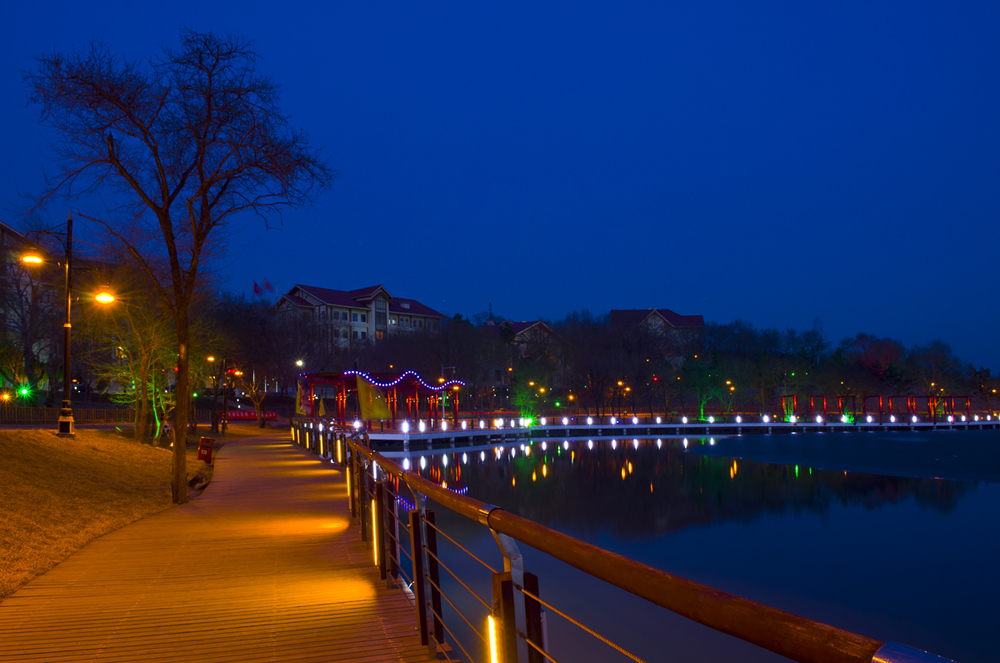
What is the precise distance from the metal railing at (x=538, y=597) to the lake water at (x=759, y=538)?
16.1ft

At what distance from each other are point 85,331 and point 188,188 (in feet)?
50.6

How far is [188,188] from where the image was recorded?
11539 mm

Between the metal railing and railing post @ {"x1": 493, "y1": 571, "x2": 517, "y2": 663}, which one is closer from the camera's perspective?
the metal railing

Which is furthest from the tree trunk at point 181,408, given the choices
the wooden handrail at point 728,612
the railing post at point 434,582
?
the wooden handrail at point 728,612

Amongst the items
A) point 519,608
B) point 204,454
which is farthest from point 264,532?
point 204,454

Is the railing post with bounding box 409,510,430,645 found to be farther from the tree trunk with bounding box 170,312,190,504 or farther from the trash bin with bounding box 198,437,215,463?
the trash bin with bounding box 198,437,215,463

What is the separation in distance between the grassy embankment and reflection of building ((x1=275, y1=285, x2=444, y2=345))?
5190 cm

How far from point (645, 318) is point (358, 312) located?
107ft

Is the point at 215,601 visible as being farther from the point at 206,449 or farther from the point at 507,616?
the point at 206,449

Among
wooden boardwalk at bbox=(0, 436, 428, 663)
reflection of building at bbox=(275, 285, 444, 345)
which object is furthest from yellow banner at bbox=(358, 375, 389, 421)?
reflection of building at bbox=(275, 285, 444, 345)

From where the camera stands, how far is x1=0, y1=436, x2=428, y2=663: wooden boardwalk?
14.6 feet

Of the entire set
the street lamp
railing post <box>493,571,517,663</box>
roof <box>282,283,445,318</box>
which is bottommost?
railing post <box>493,571,517,663</box>

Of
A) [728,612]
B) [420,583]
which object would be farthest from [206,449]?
[728,612]

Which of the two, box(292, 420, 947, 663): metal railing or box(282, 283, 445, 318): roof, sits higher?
box(282, 283, 445, 318): roof
